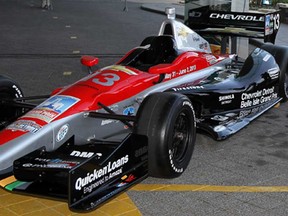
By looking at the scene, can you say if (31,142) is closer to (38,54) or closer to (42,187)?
(42,187)

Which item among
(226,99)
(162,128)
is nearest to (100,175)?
(162,128)

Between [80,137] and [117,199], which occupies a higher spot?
[80,137]

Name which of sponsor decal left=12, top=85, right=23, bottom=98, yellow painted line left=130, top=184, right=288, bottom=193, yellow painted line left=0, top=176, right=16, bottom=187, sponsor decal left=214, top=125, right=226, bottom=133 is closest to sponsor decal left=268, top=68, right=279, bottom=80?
sponsor decal left=214, top=125, right=226, bottom=133

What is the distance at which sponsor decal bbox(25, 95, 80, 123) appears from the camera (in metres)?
4.61

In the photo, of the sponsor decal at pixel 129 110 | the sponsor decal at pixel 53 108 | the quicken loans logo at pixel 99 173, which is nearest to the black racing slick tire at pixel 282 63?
the sponsor decal at pixel 129 110

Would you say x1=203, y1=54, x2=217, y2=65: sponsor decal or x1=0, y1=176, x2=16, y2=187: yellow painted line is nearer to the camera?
x1=0, y1=176, x2=16, y2=187: yellow painted line

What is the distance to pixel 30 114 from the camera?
4.72 metres

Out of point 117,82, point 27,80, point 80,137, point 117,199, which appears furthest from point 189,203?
point 27,80

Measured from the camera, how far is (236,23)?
26.2 ft

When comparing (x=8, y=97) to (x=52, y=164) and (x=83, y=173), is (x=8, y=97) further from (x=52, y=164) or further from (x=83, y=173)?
(x=83, y=173)

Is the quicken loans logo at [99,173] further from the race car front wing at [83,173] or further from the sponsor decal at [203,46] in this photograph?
the sponsor decal at [203,46]

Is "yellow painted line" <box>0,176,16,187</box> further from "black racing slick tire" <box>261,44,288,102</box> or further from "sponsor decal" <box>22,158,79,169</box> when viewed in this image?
"black racing slick tire" <box>261,44,288,102</box>

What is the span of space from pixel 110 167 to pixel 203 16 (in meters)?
4.74

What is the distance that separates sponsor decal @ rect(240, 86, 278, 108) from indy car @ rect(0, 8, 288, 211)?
12mm
